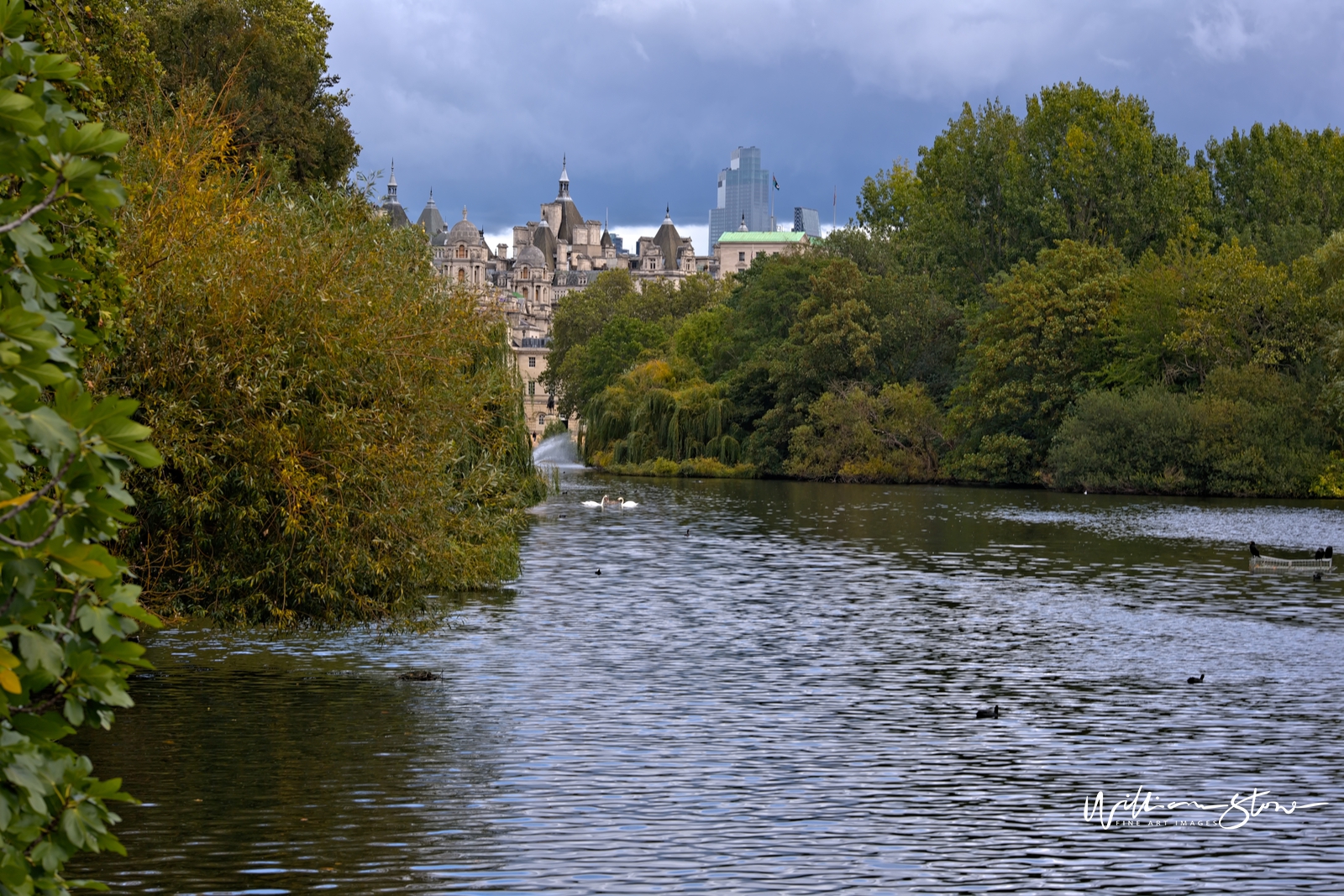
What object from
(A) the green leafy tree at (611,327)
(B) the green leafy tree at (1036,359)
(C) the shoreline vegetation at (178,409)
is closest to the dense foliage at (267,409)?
(C) the shoreline vegetation at (178,409)

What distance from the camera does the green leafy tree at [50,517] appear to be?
486cm

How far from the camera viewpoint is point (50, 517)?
4.93 metres

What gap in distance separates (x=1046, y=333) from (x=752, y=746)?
196 feet

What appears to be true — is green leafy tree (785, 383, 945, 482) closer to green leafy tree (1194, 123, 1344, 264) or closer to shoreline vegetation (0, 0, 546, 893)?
green leafy tree (1194, 123, 1344, 264)

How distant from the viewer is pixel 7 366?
4.86m

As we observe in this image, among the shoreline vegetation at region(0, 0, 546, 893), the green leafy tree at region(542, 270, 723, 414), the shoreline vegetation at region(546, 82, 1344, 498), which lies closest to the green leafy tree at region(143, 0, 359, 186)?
the shoreline vegetation at region(0, 0, 546, 893)

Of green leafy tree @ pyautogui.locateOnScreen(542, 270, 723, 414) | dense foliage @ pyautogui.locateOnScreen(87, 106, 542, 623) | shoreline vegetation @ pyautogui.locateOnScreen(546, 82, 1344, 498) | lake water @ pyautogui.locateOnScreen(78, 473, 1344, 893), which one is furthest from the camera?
green leafy tree @ pyautogui.locateOnScreen(542, 270, 723, 414)

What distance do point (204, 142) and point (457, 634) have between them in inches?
324

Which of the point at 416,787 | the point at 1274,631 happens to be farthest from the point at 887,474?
the point at 416,787

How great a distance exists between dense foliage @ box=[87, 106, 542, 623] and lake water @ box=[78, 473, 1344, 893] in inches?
51.8

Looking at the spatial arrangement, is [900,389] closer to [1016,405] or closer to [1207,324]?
[1016,405]

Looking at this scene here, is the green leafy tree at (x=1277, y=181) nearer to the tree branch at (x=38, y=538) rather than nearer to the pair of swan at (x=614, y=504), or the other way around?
the pair of swan at (x=614, y=504)

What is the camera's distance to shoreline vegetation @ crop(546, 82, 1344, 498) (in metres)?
64.6

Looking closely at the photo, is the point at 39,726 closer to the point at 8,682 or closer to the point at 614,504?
the point at 8,682
